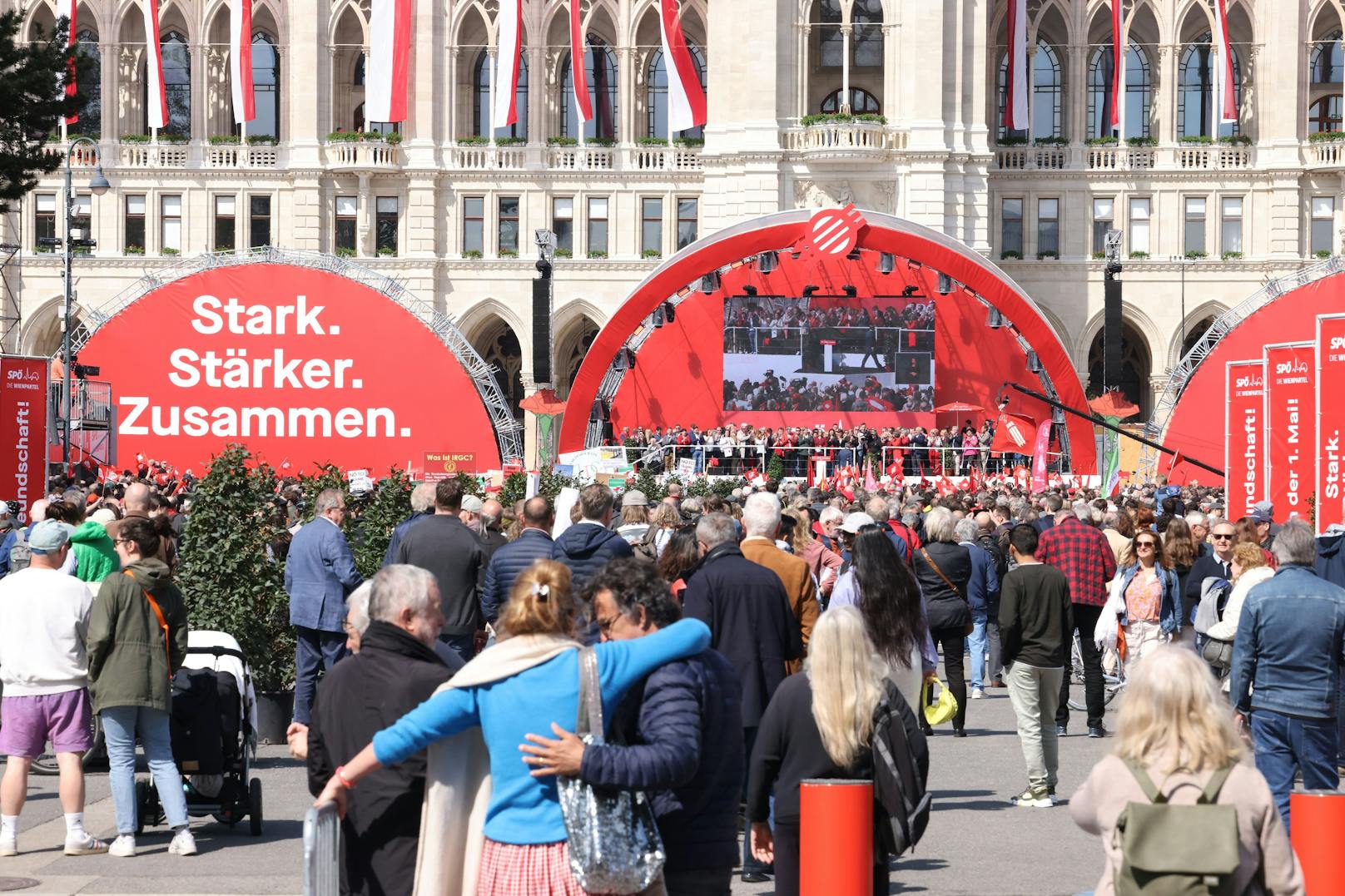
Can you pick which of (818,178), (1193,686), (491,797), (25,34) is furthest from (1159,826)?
(25,34)

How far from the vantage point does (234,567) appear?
1376 centimetres

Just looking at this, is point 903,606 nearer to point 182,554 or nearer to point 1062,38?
point 182,554

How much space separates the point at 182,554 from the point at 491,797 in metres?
8.95

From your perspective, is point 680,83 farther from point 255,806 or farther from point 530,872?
point 530,872

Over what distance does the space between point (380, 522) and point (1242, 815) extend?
12.2 metres

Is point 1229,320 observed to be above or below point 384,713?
above

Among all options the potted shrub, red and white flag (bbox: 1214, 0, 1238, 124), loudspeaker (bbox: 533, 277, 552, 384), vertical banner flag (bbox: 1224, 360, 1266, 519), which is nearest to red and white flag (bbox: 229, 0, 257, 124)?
loudspeaker (bbox: 533, 277, 552, 384)

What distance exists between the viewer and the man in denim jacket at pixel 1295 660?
9.19 meters

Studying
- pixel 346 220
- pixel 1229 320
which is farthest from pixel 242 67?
pixel 1229 320

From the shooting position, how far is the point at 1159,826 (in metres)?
5.06

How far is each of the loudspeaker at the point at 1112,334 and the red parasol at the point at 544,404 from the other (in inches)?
475

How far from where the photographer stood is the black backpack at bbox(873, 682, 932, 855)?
6.88 meters

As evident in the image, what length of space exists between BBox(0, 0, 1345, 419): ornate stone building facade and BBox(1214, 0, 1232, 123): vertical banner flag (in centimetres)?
311

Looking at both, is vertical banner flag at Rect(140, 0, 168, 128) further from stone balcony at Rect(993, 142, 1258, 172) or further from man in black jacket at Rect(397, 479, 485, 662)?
man in black jacket at Rect(397, 479, 485, 662)
